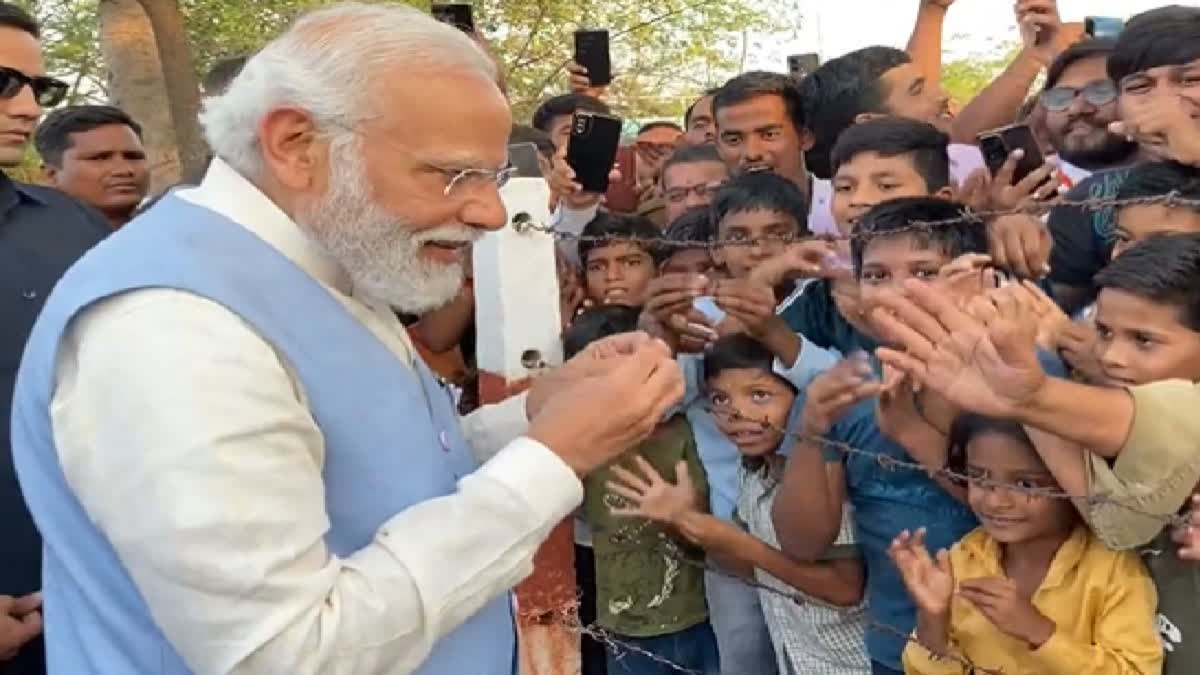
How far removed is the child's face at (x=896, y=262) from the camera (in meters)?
2.52

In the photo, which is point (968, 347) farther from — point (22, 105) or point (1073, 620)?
point (22, 105)

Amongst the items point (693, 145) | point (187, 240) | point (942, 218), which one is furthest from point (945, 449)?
point (693, 145)

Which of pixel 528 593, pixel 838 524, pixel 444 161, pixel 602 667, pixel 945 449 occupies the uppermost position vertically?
pixel 444 161

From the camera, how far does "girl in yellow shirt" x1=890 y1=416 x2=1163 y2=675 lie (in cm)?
201

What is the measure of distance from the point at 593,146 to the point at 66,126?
82.8 inches

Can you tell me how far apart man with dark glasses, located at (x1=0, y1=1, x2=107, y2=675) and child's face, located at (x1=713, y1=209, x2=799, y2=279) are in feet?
4.81

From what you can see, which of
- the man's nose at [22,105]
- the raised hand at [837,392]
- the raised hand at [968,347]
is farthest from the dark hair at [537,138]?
the raised hand at [968,347]

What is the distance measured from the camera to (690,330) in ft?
9.56

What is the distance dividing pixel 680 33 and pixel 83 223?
12032 mm

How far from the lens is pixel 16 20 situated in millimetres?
3189

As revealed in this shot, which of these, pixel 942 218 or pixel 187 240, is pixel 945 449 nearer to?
pixel 942 218

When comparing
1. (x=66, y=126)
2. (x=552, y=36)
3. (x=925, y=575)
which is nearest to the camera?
(x=925, y=575)

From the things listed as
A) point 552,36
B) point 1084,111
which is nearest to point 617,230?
point 1084,111

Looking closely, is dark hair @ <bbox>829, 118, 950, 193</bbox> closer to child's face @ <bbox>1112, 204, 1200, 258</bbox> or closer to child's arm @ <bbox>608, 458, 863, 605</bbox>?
child's face @ <bbox>1112, 204, 1200, 258</bbox>
